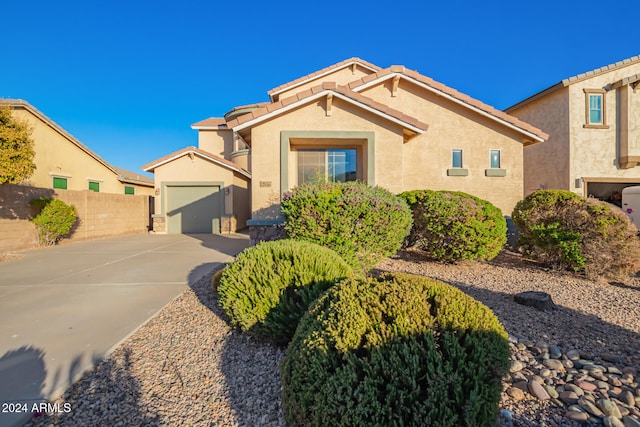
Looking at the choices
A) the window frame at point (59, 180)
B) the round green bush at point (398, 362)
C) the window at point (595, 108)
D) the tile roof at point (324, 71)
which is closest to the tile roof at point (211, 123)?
the window frame at point (59, 180)

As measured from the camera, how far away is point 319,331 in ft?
6.69

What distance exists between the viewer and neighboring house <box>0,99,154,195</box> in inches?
520

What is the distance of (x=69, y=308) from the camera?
4.44 metres

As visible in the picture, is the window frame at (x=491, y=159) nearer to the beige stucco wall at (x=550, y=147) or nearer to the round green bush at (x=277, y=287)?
the beige stucco wall at (x=550, y=147)

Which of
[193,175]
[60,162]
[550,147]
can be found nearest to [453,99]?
[550,147]

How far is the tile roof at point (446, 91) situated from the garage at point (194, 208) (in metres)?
9.28

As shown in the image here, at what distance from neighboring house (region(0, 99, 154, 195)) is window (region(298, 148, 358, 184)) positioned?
36.6 feet

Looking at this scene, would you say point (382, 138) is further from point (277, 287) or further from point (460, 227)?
point (277, 287)

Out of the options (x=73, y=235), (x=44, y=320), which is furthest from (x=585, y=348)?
(x=73, y=235)

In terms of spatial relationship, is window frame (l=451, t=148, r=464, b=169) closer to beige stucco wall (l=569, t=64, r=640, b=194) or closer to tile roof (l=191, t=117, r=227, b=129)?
beige stucco wall (l=569, t=64, r=640, b=194)

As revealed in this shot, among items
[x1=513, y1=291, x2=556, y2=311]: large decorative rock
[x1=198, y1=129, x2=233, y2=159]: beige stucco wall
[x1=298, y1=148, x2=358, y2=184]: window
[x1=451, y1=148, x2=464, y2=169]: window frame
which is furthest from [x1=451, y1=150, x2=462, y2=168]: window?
[x1=198, y1=129, x2=233, y2=159]: beige stucco wall

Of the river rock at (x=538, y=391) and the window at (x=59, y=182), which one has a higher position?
the window at (x=59, y=182)

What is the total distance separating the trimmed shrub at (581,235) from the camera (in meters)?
5.83

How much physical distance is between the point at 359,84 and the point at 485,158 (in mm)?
4858
